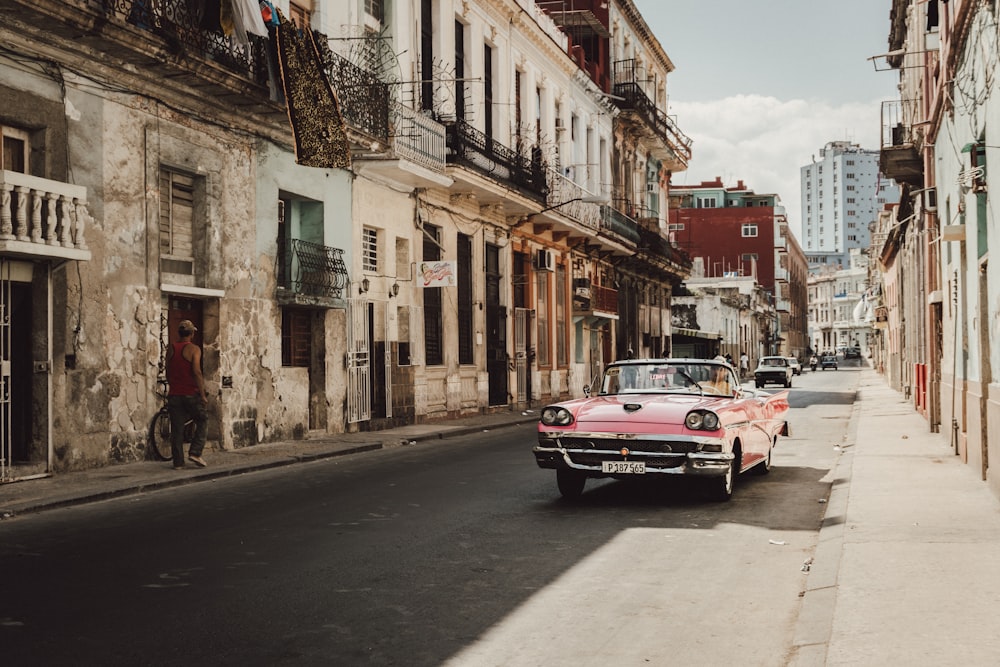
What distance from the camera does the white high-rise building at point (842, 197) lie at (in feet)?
612

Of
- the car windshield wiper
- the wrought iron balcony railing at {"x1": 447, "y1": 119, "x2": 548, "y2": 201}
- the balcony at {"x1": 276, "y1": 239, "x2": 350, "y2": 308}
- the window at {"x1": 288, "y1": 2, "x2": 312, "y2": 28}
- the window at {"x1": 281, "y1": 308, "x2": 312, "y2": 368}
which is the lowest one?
the car windshield wiper

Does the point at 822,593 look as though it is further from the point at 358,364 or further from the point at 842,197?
the point at 842,197

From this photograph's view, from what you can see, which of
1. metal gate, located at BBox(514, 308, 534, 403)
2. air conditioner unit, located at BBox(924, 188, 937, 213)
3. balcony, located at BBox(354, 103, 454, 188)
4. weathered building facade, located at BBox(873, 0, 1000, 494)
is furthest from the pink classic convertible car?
metal gate, located at BBox(514, 308, 534, 403)

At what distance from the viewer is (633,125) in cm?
4047

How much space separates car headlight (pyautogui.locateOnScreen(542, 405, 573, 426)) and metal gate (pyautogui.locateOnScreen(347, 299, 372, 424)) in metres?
9.81

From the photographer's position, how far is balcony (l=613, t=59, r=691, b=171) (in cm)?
3888

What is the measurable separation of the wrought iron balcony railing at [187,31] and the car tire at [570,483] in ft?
24.1

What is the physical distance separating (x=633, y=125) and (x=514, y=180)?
1546cm

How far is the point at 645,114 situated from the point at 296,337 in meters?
26.0

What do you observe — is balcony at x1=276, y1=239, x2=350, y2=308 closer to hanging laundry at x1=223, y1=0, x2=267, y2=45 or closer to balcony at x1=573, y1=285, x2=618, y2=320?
hanging laundry at x1=223, y1=0, x2=267, y2=45

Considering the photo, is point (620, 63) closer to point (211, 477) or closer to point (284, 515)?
point (211, 477)

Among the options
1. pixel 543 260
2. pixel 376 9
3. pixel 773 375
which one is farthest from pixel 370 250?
pixel 773 375

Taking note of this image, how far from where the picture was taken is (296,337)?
18.0 metres

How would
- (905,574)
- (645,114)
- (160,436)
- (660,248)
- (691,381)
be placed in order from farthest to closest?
(660,248) < (645,114) < (160,436) < (691,381) < (905,574)
